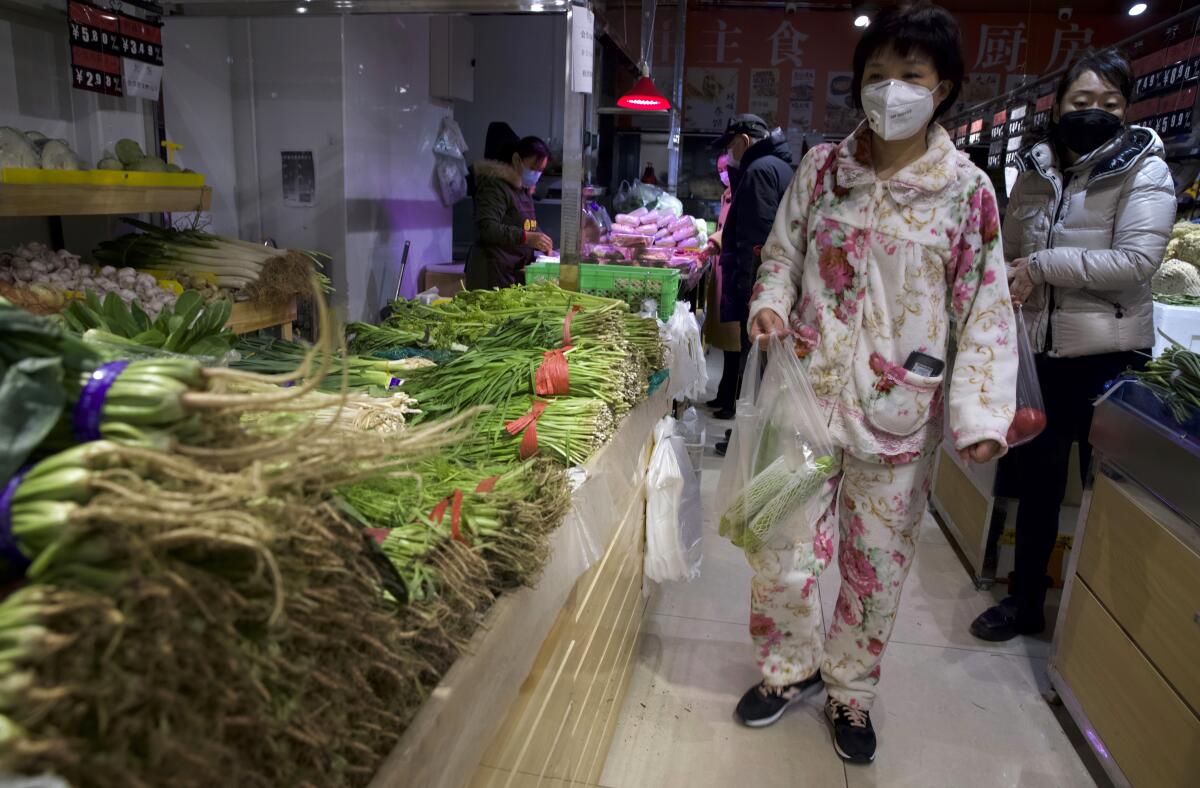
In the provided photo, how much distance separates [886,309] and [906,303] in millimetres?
49

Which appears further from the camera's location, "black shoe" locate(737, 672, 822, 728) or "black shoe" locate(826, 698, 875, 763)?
"black shoe" locate(737, 672, 822, 728)

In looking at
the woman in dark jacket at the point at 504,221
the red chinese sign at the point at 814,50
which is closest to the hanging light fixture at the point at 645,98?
the woman in dark jacket at the point at 504,221

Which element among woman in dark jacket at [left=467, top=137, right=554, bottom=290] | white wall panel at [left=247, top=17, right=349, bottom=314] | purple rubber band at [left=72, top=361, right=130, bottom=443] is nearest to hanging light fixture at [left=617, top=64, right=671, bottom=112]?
woman in dark jacket at [left=467, top=137, right=554, bottom=290]

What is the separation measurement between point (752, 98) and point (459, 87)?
4.33 meters

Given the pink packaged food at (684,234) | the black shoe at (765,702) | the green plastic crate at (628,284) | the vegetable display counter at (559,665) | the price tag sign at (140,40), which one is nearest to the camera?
the vegetable display counter at (559,665)

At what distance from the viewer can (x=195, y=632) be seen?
58 cm

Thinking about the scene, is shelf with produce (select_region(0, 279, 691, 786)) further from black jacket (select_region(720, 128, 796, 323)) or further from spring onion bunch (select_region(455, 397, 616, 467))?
black jacket (select_region(720, 128, 796, 323))

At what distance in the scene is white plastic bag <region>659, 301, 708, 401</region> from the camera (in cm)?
300

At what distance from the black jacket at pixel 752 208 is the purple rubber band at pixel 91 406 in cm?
361

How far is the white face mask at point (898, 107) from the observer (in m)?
1.92

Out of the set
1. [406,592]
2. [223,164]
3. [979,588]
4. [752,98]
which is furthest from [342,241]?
[752,98]

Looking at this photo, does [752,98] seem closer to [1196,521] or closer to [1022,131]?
[1022,131]

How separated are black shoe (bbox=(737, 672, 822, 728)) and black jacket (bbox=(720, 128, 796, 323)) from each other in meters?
2.10

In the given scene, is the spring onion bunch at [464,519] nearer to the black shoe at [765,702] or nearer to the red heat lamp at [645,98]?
the black shoe at [765,702]
